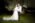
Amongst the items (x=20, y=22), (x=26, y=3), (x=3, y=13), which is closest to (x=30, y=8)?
(x=26, y=3)

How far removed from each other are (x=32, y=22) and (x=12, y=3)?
0.29m

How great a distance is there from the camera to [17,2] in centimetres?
66

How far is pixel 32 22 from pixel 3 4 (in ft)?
1.17

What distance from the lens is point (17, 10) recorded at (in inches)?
25.7

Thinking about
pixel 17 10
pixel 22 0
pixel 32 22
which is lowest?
pixel 32 22

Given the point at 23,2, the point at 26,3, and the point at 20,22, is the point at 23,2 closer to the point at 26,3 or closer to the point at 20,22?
the point at 26,3

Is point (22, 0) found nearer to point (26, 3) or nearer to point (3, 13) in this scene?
point (26, 3)

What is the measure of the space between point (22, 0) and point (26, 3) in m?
0.05

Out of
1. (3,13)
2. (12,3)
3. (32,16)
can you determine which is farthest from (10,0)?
(32,16)

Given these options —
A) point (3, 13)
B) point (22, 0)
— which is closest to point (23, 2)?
point (22, 0)

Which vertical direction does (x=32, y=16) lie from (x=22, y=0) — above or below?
below

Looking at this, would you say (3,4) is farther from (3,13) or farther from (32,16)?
(32,16)

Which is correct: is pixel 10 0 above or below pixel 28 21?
above

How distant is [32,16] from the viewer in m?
0.66
